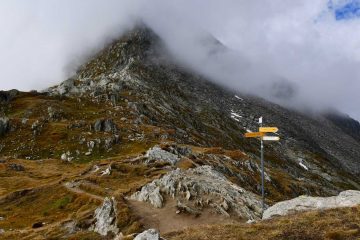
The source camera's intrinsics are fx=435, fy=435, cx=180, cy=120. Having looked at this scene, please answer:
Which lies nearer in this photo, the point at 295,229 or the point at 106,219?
the point at 295,229

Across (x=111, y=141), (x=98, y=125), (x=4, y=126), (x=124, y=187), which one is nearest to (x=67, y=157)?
(x=111, y=141)

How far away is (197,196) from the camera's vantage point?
52.8m

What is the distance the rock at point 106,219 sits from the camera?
153 feet

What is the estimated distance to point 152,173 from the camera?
76875 millimetres

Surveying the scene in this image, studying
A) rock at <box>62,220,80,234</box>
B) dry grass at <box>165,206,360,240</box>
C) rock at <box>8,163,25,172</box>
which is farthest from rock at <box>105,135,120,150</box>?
dry grass at <box>165,206,360,240</box>

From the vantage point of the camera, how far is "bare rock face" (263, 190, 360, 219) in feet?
126

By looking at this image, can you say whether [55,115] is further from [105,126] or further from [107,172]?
[107,172]

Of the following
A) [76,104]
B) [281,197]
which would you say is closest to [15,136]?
[76,104]

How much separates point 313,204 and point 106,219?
73.9 ft

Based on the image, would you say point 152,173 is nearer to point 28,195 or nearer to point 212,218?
point 28,195

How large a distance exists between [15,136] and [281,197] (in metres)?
78.2

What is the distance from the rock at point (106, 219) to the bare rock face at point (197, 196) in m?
5.26

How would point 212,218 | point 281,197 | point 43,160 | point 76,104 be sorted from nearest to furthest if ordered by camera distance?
point 212,218
point 43,160
point 281,197
point 76,104

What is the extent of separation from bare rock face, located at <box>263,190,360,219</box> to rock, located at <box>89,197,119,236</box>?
1695cm
